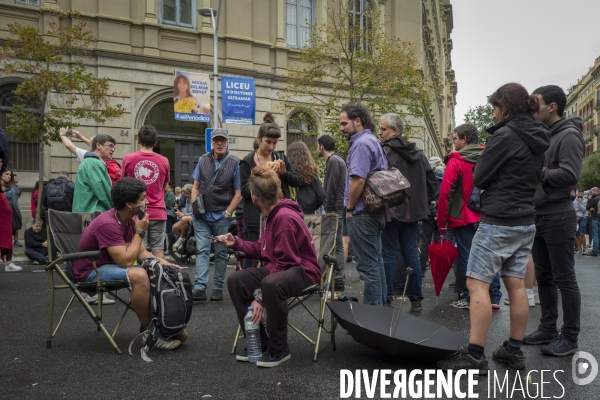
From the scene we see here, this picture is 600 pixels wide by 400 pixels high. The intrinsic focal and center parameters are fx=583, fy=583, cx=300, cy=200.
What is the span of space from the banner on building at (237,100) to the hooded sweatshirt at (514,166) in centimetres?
1267

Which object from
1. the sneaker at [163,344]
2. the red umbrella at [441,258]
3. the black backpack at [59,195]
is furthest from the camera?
the black backpack at [59,195]

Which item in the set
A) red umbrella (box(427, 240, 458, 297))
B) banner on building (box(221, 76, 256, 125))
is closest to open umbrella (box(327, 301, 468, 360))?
red umbrella (box(427, 240, 458, 297))

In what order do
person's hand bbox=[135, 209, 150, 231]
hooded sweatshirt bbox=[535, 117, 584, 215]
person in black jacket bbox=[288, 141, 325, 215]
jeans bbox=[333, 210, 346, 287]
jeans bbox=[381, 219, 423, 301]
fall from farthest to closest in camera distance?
1. jeans bbox=[333, 210, 346, 287]
2. person in black jacket bbox=[288, 141, 325, 215]
3. jeans bbox=[381, 219, 423, 301]
4. person's hand bbox=[135, 209, 150, 231]
5. hooded sweatshirt bbox=[535, 117, 584, 215]

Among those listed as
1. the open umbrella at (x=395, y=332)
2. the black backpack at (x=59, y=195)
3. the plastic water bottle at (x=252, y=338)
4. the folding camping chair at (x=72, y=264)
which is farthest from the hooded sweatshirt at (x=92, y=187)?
the black backpack at (x=59, y=195)

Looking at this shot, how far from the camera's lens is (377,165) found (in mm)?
5555

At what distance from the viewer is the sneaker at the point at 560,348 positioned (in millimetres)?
4453

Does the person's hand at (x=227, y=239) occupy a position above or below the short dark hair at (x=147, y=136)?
below

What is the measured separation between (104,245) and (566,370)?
11.9 ft

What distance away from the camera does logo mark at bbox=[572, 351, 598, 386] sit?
3.90m

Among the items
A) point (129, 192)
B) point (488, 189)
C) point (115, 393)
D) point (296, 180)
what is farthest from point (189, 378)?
point (296, 180)

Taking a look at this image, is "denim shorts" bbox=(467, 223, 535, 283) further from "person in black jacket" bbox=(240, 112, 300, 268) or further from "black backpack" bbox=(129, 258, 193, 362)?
"person in black jacket" bbox=(240, 112, 300, 268)

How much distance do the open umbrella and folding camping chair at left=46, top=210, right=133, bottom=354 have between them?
1.79m

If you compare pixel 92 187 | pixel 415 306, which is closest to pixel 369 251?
pixel 415 306

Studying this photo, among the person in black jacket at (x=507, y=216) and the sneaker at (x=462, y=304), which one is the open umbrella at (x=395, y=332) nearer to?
the person in black jacket at (x=507, y=216)
